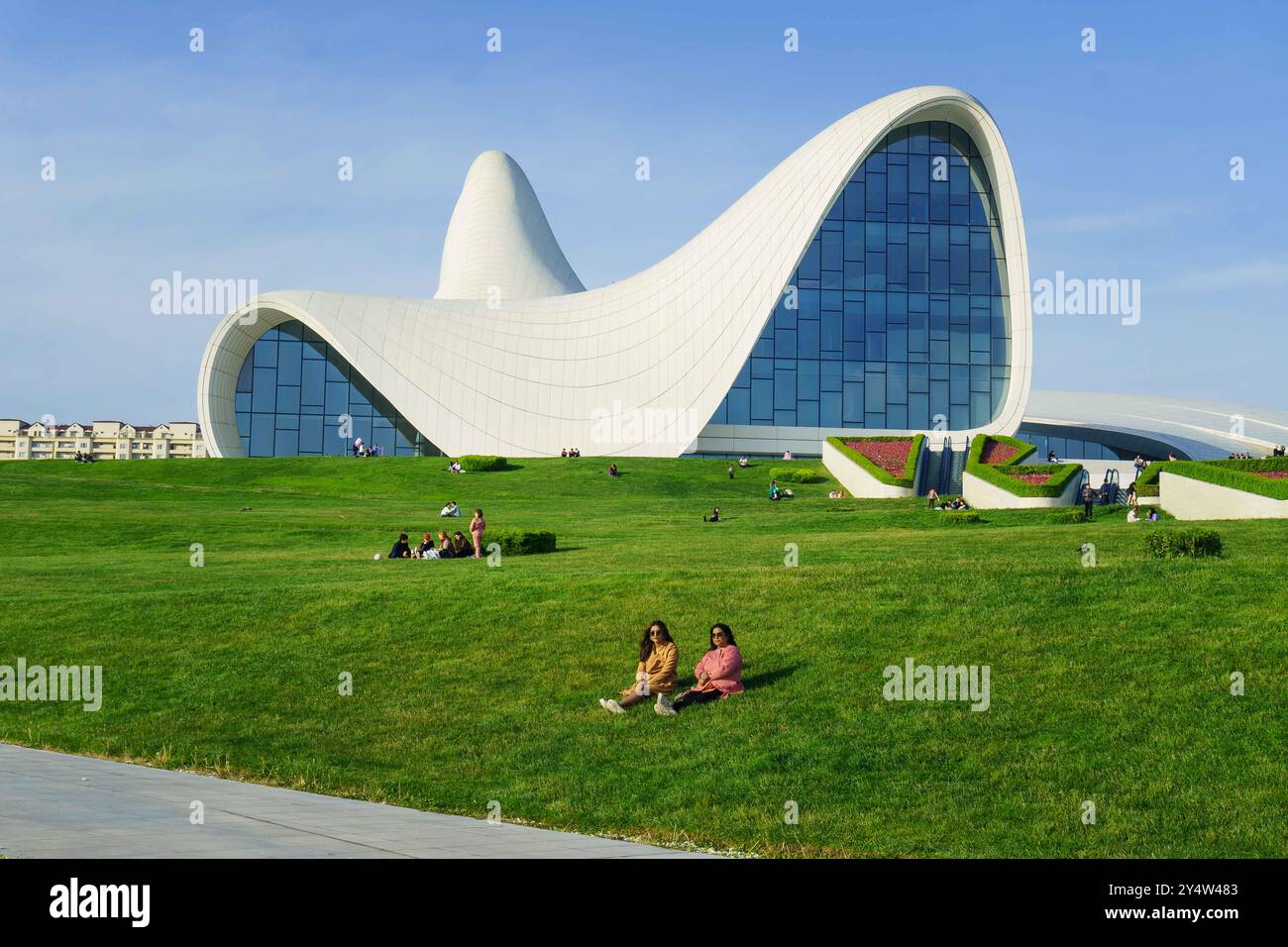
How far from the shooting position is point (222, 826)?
26.3 ft

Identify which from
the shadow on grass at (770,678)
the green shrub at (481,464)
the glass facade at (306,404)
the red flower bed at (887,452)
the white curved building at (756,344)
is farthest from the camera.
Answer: the glass facade at (306,404)

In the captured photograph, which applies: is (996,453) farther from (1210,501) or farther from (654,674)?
(654,674)

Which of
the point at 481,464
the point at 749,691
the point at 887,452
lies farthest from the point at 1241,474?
the point at 481,464

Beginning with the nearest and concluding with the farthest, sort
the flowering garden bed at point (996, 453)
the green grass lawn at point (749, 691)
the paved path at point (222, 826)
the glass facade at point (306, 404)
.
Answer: the paved path at point (222, 826) < the green grass lawn at point (749, 691) < the flowering garden bed at point (996, 453) < the glass facade at point (306, 404)

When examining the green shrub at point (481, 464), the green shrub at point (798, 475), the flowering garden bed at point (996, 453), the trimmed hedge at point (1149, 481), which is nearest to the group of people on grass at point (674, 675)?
the trimmed hedge at point (1149, 481)

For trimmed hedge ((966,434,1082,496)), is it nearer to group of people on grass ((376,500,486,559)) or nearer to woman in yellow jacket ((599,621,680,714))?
group of people on grass ((376,500,486,559))

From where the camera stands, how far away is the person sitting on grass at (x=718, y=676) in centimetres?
Result: 1370

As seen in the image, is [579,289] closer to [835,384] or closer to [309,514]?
[835,384]

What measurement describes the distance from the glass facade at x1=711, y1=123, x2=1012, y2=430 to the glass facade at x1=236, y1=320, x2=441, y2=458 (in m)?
16.4

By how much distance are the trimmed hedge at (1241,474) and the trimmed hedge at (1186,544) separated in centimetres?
1185

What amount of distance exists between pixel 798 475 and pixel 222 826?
40.3m

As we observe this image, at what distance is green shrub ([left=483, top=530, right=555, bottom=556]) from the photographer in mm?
27016

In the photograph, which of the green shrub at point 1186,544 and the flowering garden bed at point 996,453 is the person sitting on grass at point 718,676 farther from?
the flowering garden bed at point 996,453
